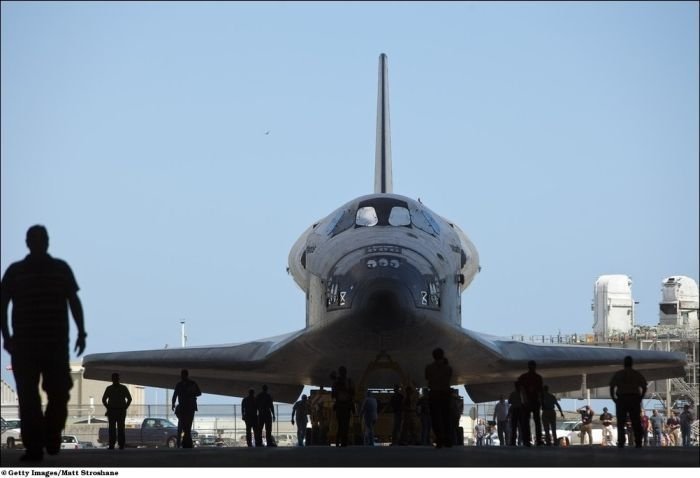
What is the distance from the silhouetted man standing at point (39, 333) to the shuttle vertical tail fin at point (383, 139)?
17.1 m

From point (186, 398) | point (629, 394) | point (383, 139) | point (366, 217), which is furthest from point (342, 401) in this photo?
point (383, 139)

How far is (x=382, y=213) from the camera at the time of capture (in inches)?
746

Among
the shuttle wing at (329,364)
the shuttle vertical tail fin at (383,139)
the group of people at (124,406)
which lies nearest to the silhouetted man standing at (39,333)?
the group of people at (124,406)

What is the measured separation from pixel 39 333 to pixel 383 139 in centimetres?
1935

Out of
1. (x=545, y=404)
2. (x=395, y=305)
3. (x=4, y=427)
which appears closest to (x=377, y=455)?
(x=395, y=305)

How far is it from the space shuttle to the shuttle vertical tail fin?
5301 millimetres

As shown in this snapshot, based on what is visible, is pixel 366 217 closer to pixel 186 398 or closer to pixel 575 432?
pixel 186 398

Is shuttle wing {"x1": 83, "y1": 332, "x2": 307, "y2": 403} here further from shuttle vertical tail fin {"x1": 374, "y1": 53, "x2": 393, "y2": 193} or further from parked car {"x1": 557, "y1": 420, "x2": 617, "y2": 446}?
parked car {"x1": 557, "y1": 420, "x2": 617, "y2": 446}

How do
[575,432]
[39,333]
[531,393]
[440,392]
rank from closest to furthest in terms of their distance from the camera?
[39,333]
[440,392]
[531,393]
[575,432]

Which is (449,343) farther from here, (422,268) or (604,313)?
(604,313)

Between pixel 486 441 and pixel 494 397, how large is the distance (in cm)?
948

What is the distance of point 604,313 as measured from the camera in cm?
6366

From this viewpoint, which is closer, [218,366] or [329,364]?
[329,364]

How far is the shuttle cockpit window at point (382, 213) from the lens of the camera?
1880 centimetres
